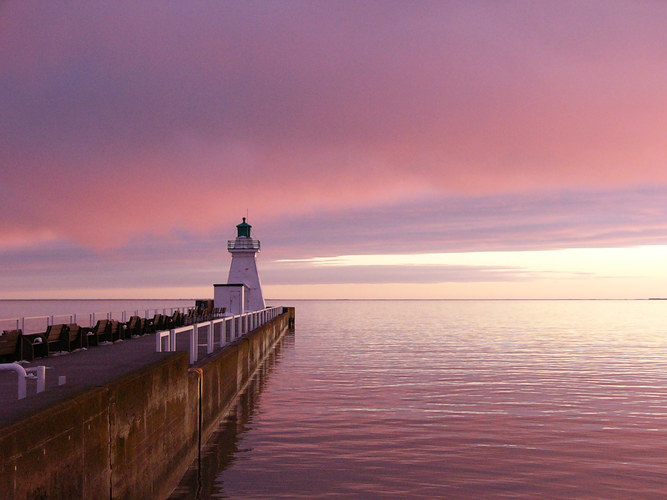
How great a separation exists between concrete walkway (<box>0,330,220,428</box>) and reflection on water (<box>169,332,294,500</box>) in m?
1.87

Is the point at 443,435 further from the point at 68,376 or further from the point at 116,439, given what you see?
the point at 116,439

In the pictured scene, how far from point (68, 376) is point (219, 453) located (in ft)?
11.0

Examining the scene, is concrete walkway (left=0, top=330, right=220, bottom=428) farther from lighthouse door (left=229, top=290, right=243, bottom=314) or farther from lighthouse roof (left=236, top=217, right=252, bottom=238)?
lighthouse roof (left=236, top=217, right=252, bottom=238)

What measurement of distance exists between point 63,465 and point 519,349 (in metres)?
38.5

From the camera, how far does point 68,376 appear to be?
39.2ft

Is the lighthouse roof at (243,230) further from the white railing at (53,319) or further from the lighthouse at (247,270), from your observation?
the white railing at (53,319)

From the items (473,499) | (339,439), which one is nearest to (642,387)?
(339,439)

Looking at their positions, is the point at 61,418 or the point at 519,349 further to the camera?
the point at 519,349

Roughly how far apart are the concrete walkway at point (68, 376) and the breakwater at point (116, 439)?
0.17m

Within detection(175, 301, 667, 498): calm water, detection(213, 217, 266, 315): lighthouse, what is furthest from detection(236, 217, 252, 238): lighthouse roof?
detection(175, 301, 667, 498): calm water

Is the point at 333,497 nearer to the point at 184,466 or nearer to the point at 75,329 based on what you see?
the point at 184,466

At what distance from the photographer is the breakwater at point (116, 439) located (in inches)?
215

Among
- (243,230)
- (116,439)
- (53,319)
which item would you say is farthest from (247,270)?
(116,439)

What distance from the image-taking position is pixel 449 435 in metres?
15.4
